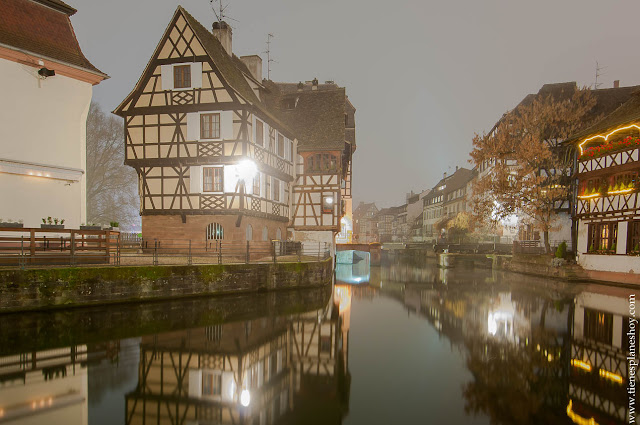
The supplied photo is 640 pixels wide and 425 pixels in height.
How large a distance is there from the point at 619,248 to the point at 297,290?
1907 centimetres

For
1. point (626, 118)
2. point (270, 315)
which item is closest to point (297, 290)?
point (270, 315)

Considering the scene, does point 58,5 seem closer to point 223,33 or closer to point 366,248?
point 223,33

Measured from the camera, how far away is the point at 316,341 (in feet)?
35.4

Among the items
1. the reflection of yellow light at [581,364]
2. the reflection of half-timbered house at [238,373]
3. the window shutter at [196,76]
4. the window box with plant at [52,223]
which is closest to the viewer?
the reflection of half-timbered house at [238,373]

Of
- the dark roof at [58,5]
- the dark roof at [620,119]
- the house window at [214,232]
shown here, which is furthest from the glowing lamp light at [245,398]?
the dark roof at [620,119]

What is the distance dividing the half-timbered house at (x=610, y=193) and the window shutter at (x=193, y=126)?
2394 centimetres

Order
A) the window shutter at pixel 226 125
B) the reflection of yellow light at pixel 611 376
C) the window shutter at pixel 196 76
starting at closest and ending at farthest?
1. the reflection of yellow light at pixel 611 376
2. the window shutter at pixel 226 125
3. the window shutter at pixel 196 76

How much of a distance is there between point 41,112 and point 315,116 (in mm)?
18836

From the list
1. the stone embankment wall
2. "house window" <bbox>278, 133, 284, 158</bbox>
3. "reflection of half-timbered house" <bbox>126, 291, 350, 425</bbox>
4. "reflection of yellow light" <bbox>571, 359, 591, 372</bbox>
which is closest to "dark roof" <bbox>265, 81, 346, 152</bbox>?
"house window" <bbox>278, 133, 284, 158</bbox>

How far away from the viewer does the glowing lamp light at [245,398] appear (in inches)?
264

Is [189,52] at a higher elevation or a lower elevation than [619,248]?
higher

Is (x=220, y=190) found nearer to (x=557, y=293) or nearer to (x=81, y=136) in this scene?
(x=81, y=136)

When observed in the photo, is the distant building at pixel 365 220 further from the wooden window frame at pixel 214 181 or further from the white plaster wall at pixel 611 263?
the wooden window frame at pixel 214 181

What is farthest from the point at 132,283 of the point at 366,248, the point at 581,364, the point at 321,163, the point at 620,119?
the point at 366,248
